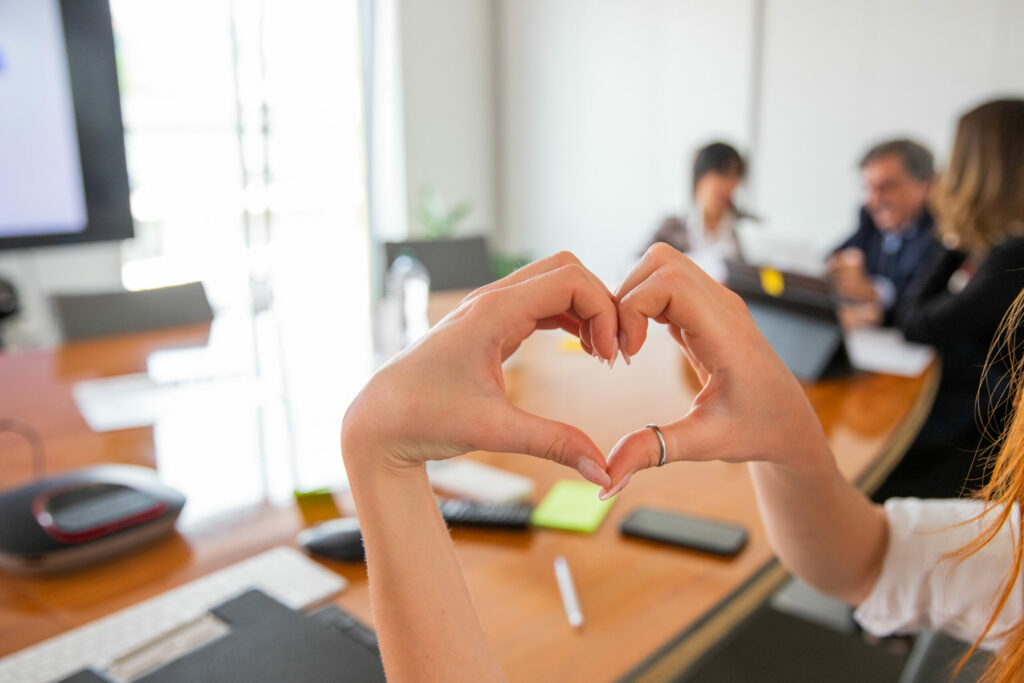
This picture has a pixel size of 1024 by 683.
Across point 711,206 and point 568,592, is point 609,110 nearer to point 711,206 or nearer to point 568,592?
point 711,206

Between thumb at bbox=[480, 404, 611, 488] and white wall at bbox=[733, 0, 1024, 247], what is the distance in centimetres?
343

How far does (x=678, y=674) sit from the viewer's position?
750 mm

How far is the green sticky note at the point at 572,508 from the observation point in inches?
39.2

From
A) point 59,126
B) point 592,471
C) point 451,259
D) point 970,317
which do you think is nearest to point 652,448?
point 592,471

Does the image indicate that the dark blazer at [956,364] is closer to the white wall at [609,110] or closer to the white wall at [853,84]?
the white wall at [853,84]

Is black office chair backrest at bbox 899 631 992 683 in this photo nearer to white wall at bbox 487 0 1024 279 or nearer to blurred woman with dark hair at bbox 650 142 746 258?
white wall at bbox 487 0 1024 279

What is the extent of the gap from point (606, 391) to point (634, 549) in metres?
0.71

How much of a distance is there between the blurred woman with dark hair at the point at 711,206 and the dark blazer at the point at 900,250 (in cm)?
56

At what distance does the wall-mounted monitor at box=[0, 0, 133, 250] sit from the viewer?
1.00 meters

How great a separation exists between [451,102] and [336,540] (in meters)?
4.76

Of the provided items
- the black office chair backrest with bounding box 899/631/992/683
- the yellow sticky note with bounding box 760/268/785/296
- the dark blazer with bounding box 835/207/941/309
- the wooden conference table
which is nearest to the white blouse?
the black office chair backrest with bounding box 899/631/992/683

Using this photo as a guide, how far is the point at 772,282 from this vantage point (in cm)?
184

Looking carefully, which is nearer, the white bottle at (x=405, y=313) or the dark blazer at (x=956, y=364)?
the white bottle at (x=405, y=313)

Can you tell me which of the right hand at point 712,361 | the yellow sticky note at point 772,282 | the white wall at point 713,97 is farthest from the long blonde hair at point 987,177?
the right hand at point 712,361
